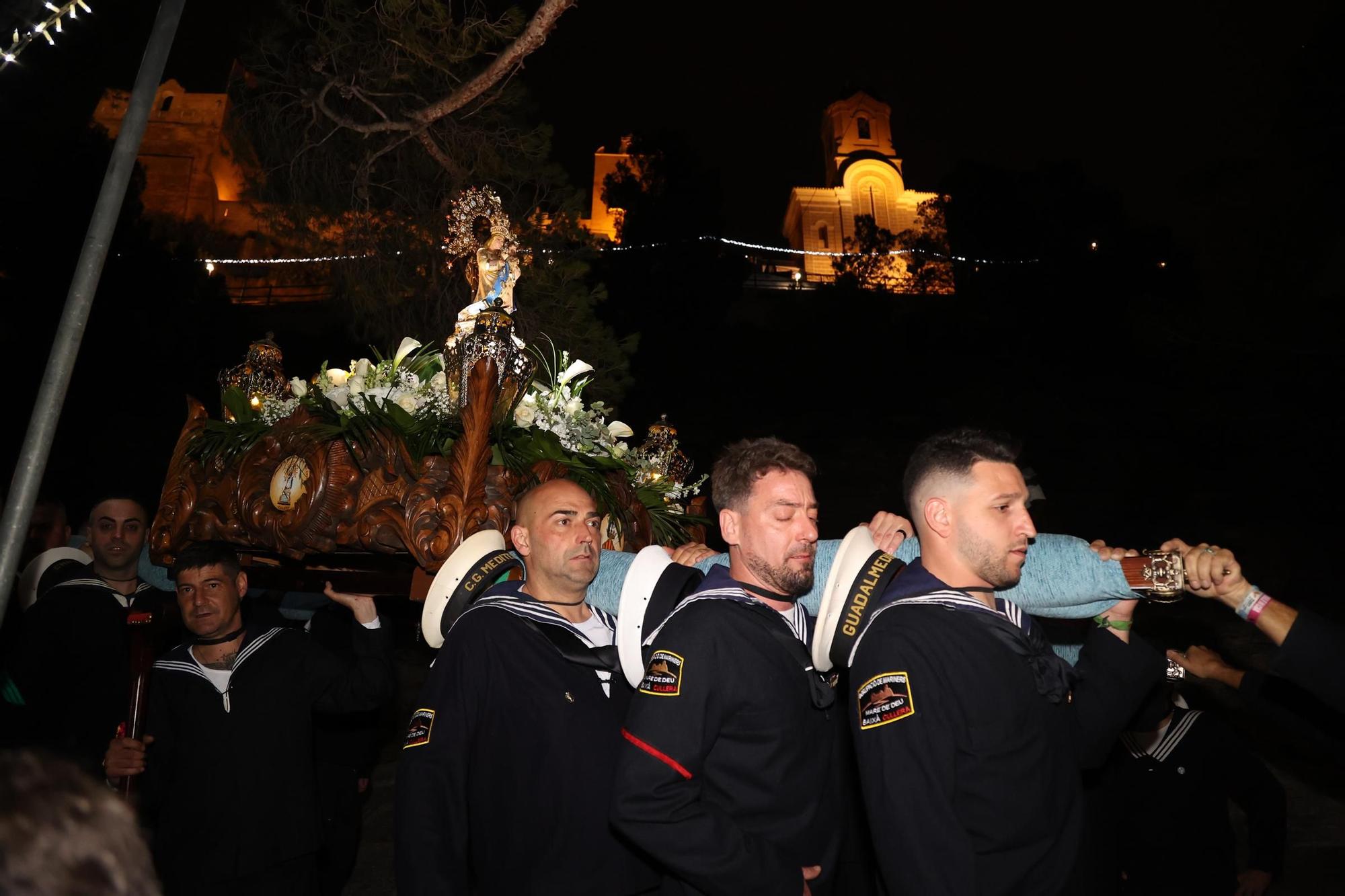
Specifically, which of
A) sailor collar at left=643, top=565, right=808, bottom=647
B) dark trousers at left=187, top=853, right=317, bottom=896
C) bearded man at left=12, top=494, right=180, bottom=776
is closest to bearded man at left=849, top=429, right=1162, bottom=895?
sailor collar at left=643, top=565, right=808, bottom=647

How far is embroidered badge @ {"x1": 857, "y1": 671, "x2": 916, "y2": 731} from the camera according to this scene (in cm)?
216

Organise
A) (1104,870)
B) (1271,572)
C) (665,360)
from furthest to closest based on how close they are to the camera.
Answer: (665,360) → (1271,572) → (1104,870)

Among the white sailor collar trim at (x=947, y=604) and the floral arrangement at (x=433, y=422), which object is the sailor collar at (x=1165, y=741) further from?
the floral arrangement at (x=433, y=422)

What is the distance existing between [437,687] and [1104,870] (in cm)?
239

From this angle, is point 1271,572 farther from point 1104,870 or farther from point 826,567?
point 826,567

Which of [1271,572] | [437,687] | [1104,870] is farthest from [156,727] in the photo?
[1271,572]

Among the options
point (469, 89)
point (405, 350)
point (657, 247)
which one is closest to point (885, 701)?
point (405, 350)

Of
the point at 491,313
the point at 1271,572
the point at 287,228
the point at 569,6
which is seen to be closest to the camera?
the point at 491,313

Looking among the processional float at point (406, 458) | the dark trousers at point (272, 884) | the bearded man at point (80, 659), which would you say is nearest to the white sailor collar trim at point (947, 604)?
the processional float at point (406, 458)

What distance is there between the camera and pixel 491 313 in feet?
9.86

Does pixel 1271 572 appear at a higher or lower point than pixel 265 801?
higher

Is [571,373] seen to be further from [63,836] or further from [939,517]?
[63,836]

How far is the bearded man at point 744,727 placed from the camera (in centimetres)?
225

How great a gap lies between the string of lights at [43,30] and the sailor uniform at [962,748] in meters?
2.14
